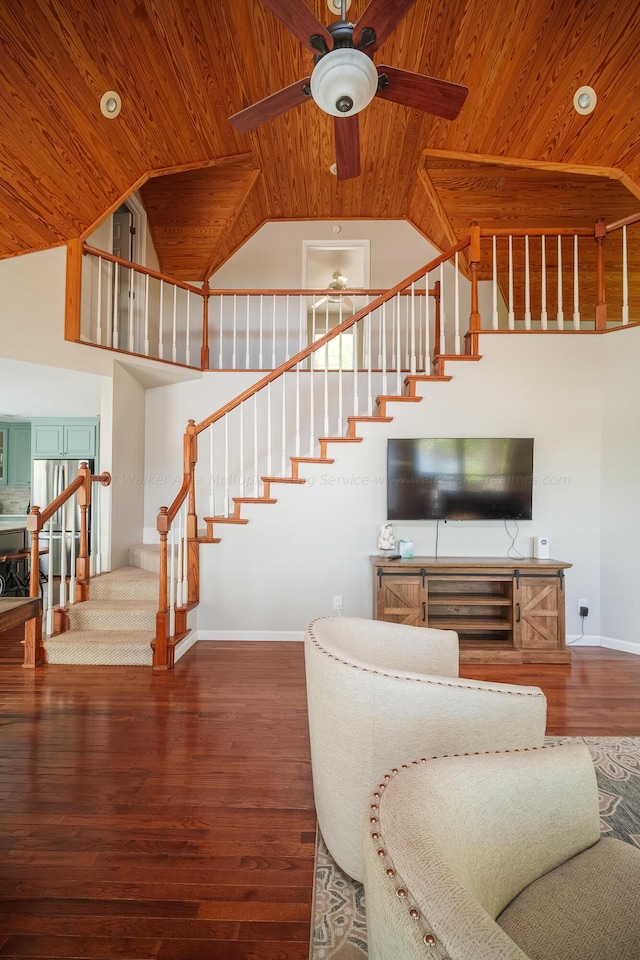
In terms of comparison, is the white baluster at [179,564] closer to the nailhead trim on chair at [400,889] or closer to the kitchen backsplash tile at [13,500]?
the nailhead trim on chair at [400,889]

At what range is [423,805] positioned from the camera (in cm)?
81

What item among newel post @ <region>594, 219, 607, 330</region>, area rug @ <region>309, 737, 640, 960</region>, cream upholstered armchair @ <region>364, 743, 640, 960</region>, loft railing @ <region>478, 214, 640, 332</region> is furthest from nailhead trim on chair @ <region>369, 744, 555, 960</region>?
loft railing @ <region>478, 214, 640, 332</region>

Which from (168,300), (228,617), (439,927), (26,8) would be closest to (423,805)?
(439,927)

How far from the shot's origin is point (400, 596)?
156 inches

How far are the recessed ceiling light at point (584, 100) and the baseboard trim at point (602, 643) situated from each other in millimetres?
4416

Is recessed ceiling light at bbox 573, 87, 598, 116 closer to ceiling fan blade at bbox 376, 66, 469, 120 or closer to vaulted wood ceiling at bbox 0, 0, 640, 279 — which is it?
vaulted wood ceiling at bbox 0, 0, 640, 279

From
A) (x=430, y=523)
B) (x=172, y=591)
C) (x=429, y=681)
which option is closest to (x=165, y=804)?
(x=429, y=681)

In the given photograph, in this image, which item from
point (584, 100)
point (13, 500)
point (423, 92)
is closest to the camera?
point (423, 92)

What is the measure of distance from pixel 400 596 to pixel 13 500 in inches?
258

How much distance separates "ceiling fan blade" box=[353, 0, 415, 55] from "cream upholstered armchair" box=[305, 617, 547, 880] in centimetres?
289

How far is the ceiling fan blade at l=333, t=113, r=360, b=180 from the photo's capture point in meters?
2.86

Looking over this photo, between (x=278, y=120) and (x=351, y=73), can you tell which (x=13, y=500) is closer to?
(x=278, y=120)

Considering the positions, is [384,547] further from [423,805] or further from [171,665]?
[423,805]

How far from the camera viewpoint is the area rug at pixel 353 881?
1.42 m
